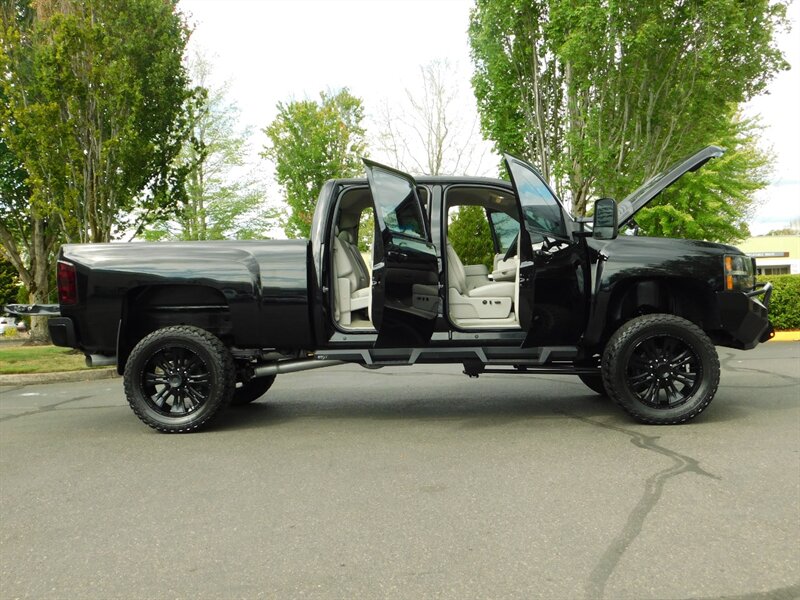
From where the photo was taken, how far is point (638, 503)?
12.3ft

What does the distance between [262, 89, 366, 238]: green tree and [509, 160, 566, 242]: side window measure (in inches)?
996

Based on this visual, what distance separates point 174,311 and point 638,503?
4.14 meters

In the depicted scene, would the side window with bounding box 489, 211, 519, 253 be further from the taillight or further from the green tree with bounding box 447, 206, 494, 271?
the green tree with bounding box 447, 206, 494, 271

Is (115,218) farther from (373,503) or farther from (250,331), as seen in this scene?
(373,503)

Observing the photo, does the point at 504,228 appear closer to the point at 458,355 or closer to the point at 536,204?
the point at 536,204

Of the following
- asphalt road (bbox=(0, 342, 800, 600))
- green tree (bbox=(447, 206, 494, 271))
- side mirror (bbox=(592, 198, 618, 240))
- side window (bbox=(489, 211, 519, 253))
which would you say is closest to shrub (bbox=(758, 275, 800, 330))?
green tree (bbox=(447, 206, 494, 271))

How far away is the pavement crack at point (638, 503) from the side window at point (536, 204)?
1691 mm

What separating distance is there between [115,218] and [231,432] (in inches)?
460

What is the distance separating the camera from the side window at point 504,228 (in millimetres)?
6621

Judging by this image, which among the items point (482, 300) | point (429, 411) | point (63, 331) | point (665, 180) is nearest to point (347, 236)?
point (482, 300)

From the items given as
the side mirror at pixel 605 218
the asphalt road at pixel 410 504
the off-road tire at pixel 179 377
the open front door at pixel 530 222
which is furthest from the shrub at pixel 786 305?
the off-road tire at pixel 179 377

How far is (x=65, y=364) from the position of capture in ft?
38.9

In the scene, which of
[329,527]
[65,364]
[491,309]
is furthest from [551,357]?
[65,364]

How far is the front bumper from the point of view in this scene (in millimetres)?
5738
